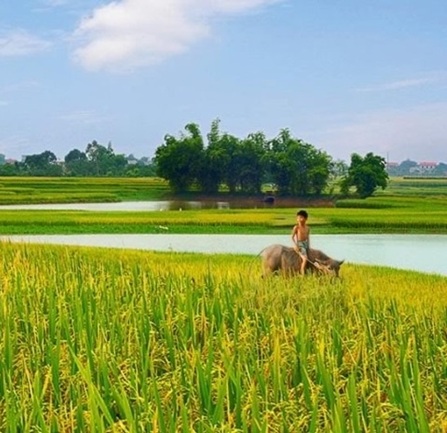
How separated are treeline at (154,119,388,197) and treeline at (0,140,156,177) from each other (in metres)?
21.6

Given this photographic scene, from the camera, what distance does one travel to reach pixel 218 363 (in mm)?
3697

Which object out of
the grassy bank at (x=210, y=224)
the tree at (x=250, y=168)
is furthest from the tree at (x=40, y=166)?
the grassy bank at (x=210, y=224)

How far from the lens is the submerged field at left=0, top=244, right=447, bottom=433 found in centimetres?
253

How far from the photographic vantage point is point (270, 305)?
16.5 ft

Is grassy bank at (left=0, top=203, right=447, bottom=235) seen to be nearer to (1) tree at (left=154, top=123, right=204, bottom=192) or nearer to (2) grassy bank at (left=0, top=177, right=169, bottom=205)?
(2) grassy bank at (left=0, top=177, right=169, bottom=205)

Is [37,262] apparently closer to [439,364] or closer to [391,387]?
[439,364]

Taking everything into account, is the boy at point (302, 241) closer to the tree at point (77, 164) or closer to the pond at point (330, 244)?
the pond at point (330, 244)

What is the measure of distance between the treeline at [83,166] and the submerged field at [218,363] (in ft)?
198

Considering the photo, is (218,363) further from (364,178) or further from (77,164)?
(77,164)

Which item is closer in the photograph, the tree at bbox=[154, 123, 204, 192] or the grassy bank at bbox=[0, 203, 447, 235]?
the grassy bank at bbox=[0, 203, 447, 235]

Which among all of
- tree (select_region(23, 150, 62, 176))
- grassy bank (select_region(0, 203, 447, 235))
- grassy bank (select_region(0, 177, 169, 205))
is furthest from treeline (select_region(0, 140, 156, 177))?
grassy bank (select_region(0, 203, 447, 235))

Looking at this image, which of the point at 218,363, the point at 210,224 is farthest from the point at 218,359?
the point at 210,224

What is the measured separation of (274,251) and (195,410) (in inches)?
197

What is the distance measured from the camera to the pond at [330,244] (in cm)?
1391
